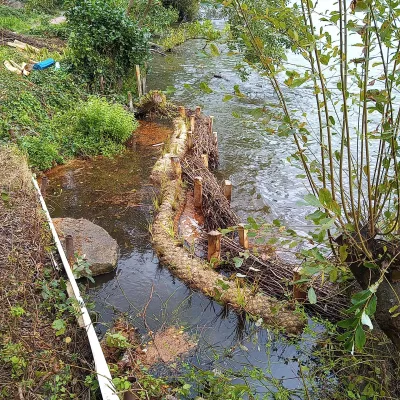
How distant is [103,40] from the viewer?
36.9ft

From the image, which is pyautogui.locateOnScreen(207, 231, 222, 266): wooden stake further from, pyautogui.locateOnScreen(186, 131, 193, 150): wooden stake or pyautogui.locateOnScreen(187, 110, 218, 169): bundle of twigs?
pyautogui.locateOnScreen(186, 131, 193, 150): wooden stake

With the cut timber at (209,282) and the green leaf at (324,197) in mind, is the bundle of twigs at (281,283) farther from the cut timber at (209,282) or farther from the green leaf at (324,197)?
the green leaf at (324,197)

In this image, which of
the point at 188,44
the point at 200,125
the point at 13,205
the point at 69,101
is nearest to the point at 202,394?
the point at 13,205

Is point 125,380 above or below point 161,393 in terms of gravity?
above

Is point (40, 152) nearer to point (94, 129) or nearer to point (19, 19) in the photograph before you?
point (94, 129)

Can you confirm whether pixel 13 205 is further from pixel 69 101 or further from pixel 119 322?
pixel 69 101

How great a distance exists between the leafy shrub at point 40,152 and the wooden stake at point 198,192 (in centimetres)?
342

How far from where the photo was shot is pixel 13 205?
5.21 metres

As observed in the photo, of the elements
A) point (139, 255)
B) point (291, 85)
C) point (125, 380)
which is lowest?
point (139, 255)

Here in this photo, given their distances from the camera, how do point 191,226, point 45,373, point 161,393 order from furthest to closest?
point 191,226 < point 161,393 < point 45,373

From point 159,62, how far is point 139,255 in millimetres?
14952

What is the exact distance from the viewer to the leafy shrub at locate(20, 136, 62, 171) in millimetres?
8508

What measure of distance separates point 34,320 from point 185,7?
89.4ft

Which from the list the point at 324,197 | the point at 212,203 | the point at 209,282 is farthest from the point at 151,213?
the point at 324,197
